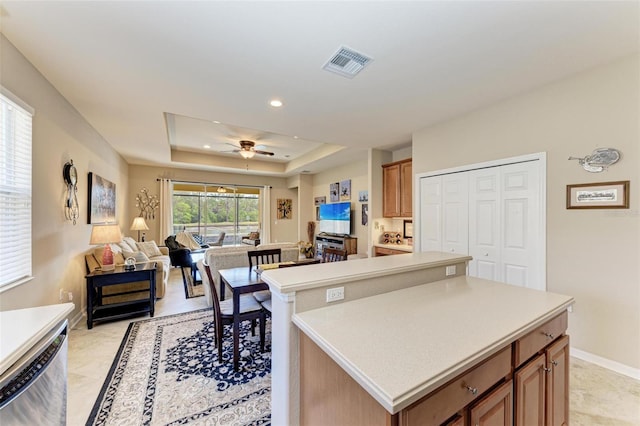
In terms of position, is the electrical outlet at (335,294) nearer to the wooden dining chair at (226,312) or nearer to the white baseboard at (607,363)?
the wooden dining chair at (226,312)

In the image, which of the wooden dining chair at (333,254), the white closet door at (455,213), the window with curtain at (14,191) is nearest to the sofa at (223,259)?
the window with curtain at (14,191)

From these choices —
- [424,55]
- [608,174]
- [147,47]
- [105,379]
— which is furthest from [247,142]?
[608,174]

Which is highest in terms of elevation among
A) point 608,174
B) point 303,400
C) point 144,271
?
point 608,174

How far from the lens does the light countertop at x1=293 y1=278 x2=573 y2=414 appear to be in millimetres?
845

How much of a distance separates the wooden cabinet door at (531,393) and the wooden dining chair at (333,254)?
4209 millimetres

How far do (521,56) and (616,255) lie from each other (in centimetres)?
198

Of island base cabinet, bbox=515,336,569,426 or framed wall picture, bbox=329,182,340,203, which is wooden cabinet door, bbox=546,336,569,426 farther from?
framed wall picture, bbox=329,182,340,203

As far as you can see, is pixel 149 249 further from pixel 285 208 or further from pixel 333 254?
pixel 285 208

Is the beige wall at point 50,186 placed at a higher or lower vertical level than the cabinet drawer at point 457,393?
higher

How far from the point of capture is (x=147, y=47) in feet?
6.76

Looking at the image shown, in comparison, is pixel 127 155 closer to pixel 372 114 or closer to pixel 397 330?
pixel 372 114

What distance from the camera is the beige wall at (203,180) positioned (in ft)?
22.6

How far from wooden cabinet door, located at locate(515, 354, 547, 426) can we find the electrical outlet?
91 cm

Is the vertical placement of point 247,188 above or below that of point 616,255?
above
